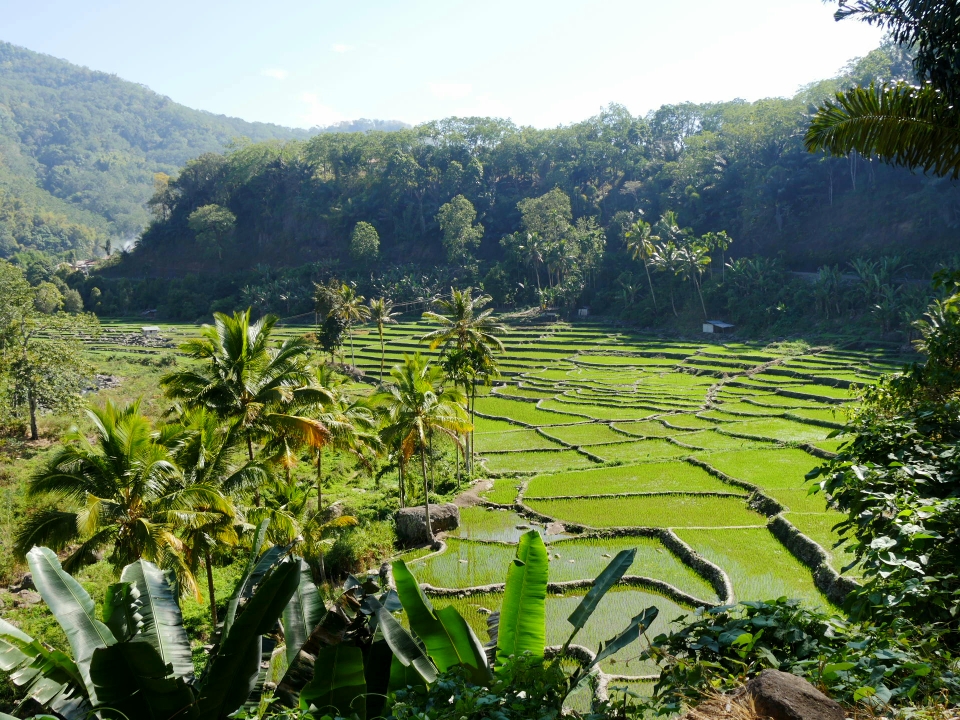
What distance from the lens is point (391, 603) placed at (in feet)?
17.4

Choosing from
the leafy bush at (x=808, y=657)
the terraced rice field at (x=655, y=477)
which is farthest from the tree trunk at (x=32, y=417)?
the leafy bush at (x=808, y=657)

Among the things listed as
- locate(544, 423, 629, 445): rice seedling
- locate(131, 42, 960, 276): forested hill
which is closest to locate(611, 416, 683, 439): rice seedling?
locate(544, 423, 629, 445): rice seedling

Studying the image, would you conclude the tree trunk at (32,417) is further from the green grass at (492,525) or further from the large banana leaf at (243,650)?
the large banana leaf at (243,650)

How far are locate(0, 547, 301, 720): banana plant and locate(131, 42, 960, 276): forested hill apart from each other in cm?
6522

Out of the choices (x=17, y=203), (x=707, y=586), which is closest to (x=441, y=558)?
(x=707, y=586)

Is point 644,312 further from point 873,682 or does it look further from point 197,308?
point 873,682

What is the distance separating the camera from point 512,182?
90000mm

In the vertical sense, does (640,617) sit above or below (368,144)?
below

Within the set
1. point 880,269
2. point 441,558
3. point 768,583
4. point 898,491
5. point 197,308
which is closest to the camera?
point 898,491

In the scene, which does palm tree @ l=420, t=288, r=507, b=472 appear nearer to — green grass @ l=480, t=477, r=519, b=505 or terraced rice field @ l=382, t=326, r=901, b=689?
terraced rice field @ l=382, t=326, r=901, b=689

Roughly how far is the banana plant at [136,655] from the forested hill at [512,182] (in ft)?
214

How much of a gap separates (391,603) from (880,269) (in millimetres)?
53313

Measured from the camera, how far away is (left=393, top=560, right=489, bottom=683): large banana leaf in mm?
4730

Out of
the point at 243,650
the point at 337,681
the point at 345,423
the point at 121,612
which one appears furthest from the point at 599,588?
the point at 345,423
